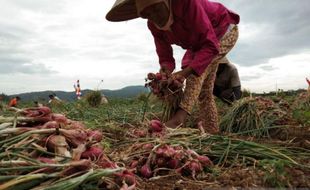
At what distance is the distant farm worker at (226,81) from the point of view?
5.63m

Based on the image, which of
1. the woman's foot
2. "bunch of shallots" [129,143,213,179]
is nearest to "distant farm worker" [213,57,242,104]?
Result: the woman's foot

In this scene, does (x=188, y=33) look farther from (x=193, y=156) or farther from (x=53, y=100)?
(x=53, y=100)

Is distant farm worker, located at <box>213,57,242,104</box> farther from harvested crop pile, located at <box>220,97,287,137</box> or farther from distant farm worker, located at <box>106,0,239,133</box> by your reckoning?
distant farm worker, located at <box>106,0,239,133</box>

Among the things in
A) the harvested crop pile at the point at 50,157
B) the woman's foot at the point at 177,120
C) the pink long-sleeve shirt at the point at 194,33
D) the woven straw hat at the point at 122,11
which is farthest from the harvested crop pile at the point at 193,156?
the woven straw hat at the point at 122,11

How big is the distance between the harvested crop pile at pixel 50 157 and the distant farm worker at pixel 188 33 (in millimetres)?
1796

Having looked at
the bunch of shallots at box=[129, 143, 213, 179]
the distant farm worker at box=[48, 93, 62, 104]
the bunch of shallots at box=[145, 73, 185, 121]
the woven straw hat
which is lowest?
the bunch of shallots at box=[129, 143, 213, 179]

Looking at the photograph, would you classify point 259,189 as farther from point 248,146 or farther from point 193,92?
point 193,92

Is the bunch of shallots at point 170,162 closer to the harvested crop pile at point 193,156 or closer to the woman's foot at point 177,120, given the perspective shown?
the harvested crop pile at point 193,156

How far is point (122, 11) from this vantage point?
14.2 ft

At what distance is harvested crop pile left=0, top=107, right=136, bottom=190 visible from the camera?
1729mm

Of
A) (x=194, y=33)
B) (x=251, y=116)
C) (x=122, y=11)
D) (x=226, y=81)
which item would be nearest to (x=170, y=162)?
(x=194, y=33)

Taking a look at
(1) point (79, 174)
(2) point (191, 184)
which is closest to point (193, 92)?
(2) point (191, 184)

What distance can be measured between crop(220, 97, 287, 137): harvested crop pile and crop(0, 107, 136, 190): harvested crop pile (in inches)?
103

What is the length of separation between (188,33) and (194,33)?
0.09m
